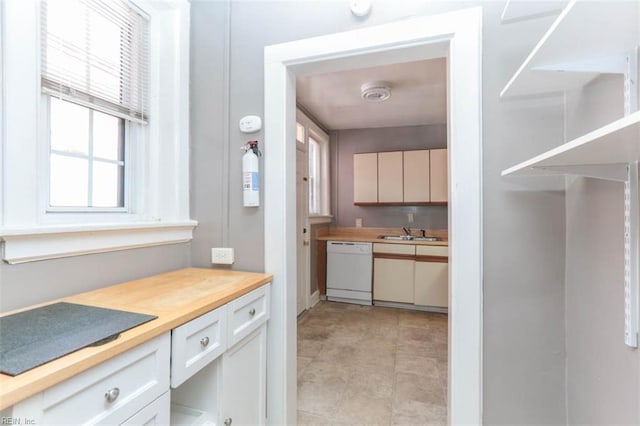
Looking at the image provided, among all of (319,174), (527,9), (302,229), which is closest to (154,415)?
(527,9)

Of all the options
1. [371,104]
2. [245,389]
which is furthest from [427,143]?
[245,389]

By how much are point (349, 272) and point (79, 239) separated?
10.2 ft

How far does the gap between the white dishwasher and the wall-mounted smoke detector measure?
1.80 metres

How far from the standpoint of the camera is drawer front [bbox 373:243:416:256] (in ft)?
11.8

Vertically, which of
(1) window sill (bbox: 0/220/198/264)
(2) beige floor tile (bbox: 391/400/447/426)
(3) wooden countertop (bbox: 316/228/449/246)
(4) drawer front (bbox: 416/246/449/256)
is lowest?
(2) beige floor tile (bbox: 391/400/447/426)

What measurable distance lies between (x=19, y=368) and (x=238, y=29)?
1658 millimetres

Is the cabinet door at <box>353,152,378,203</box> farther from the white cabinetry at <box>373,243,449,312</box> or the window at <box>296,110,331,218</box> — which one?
the white cabinetry at <box>373,243,449,312</box>

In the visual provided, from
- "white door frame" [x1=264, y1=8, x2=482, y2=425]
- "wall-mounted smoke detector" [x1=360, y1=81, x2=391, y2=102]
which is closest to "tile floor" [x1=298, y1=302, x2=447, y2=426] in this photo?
"white door frame" [x1=264, y1=8, x2=482, y2=425]

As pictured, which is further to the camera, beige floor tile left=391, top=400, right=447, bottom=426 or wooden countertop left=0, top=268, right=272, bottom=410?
beige floor tile left=391, top=400, right=447, bottom=426

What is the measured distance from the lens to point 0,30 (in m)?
0.94

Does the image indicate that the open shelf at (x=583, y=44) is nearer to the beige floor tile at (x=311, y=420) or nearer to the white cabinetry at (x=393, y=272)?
the beige floor tile at (x=311, y=420)

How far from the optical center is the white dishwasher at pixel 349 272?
3793 millimetres

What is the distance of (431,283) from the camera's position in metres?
3.52

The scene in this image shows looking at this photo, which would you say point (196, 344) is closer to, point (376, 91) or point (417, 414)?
point (417, 414)
